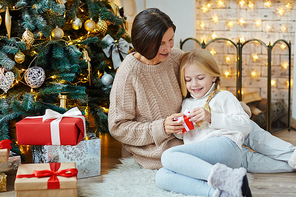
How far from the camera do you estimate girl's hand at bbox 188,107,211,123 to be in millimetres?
1528

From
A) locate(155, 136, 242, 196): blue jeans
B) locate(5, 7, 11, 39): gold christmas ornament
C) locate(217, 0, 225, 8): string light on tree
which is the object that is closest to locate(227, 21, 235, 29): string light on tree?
locate(217, 0, 225, 8): string light on tree

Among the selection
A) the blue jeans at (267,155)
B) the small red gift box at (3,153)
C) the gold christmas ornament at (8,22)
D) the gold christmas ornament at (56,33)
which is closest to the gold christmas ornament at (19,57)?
the gold christmas ornament at (8,22)

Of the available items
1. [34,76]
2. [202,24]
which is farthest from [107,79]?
[202,24]

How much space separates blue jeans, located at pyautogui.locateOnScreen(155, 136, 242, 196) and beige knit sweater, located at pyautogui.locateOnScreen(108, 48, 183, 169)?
9.2 inches

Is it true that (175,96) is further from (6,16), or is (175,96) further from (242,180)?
(6,16)

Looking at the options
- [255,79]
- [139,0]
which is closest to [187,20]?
[139,0]

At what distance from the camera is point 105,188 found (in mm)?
1542

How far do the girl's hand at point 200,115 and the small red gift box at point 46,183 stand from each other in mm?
618

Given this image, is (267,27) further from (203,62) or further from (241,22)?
(203,62)

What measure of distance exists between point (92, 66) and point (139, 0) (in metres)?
1.31

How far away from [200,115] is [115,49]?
86 cm

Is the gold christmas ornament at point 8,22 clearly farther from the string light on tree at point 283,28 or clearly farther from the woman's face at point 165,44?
the string light on tree at point 283,28

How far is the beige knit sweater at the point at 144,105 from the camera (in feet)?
5.70

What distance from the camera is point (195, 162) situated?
54.9 inches
